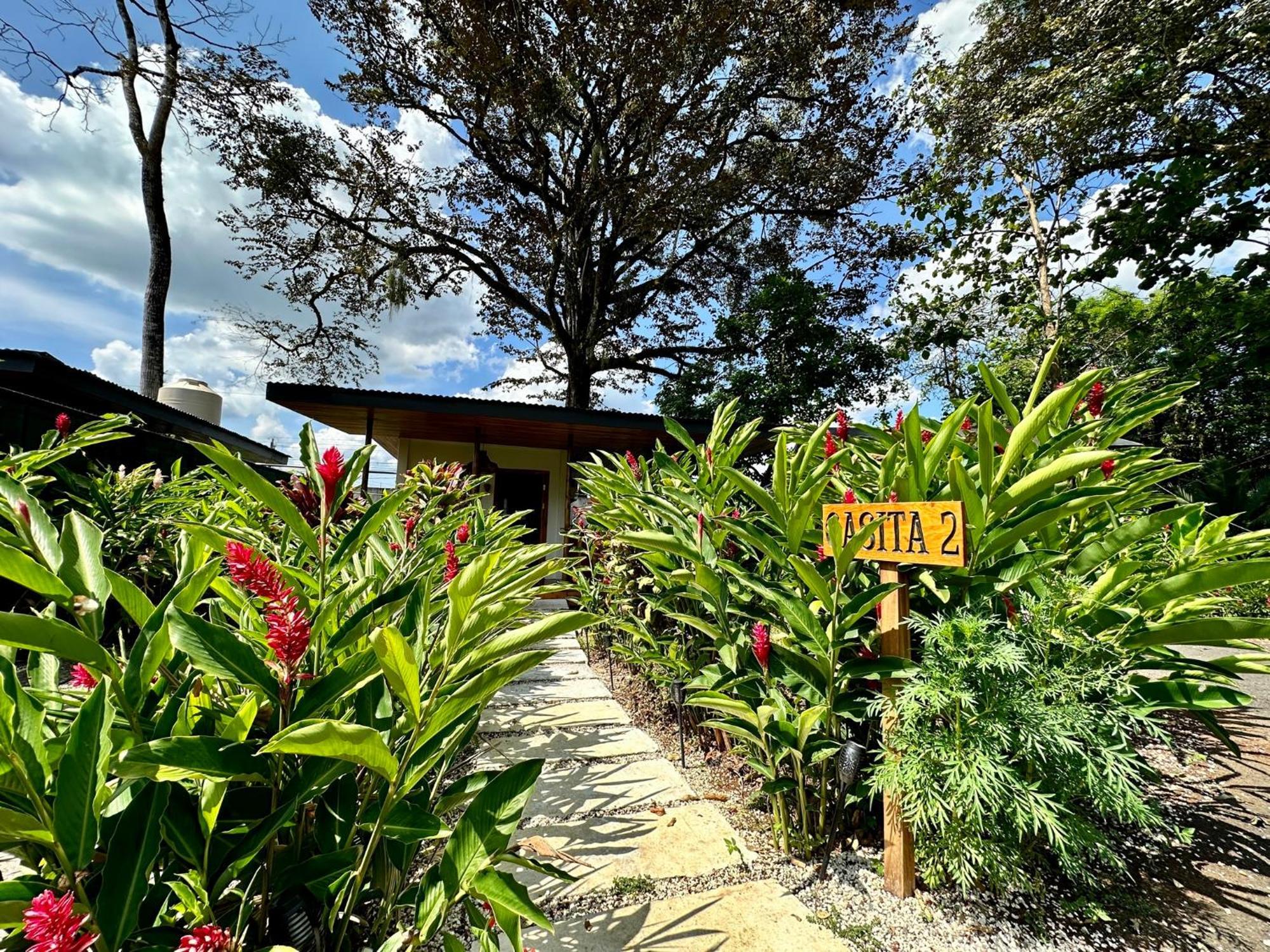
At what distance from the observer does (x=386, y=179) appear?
32.2 feet

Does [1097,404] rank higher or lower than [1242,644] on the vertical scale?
higher

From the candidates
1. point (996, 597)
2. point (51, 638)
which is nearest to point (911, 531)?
point (996, 597)

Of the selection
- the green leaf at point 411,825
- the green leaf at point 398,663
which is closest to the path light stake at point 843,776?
the green leaf at point 411,825

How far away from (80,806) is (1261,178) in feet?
32.6

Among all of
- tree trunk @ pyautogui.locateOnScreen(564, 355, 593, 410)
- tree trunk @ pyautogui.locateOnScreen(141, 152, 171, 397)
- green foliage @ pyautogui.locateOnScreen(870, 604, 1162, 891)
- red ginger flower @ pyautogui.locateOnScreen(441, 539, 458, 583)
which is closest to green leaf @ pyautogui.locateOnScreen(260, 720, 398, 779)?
red ginger flower @ pyautogui.locateOnScreen(441, 539, 458, 583)

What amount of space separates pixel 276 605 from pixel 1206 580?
1.71m

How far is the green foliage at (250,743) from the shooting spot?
1.77 ft

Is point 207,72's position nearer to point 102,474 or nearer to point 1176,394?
point 102,474

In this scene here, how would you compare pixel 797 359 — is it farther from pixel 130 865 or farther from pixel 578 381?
pixel 130 865

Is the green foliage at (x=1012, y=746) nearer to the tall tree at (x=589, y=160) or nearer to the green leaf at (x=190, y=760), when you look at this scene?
the green leaf at (x=190, y=760)

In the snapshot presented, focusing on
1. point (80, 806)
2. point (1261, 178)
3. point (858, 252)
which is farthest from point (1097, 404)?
point (858, 252)

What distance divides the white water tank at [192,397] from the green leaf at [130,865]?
10647 mm

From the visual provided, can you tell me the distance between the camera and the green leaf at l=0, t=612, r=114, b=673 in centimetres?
51

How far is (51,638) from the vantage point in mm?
545
